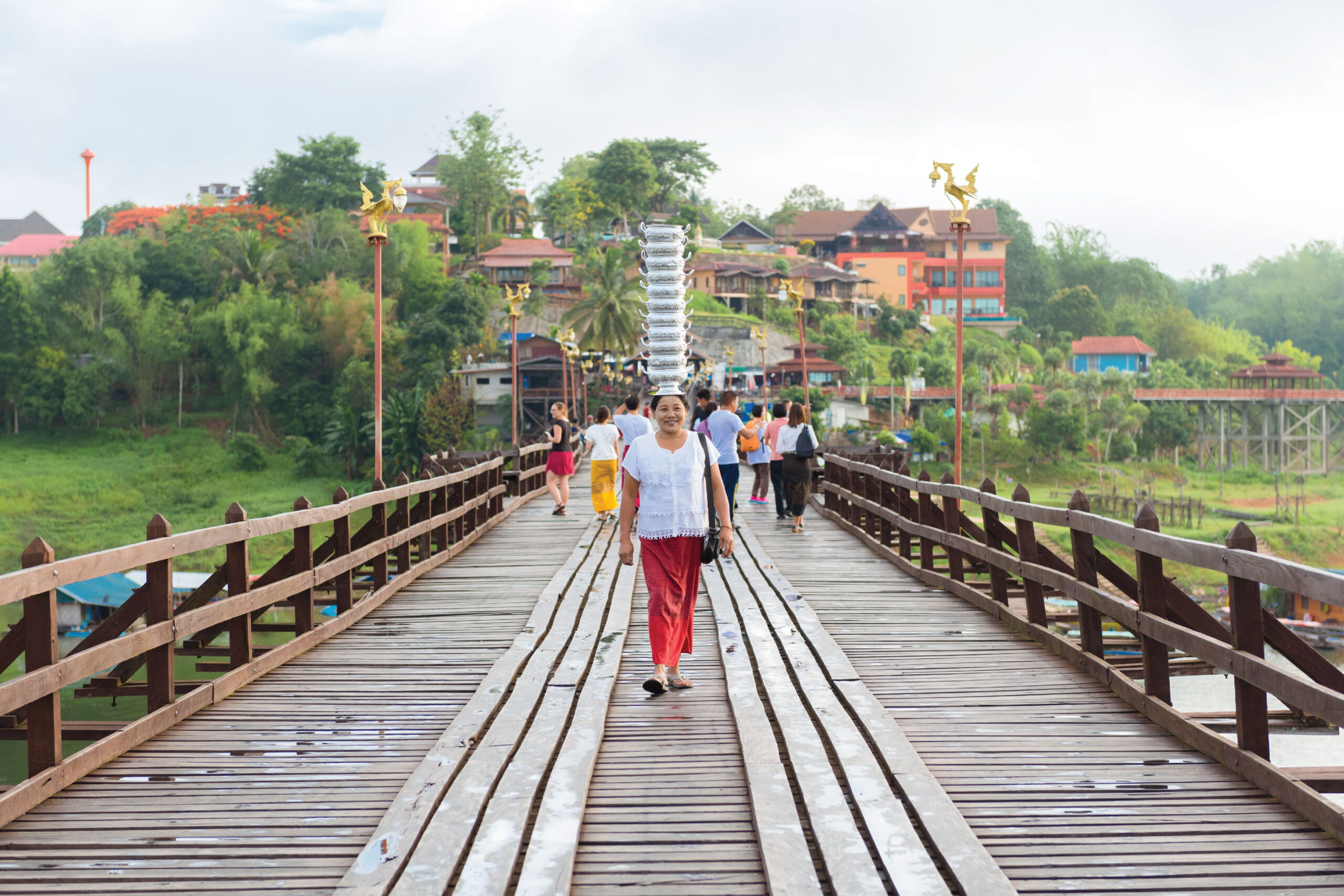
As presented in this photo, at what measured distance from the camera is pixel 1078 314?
314 feet

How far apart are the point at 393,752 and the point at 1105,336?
94.3m

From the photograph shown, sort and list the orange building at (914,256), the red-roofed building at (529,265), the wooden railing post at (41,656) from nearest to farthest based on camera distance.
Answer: the wooden railing post at (41,656) < the red-roofed building at (529,265) < the orange building at (914,256)

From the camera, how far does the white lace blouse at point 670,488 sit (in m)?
5.99

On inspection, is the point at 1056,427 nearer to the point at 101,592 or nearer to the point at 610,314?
the point at 610,314

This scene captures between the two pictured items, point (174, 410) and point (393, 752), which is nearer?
point (393, 752)

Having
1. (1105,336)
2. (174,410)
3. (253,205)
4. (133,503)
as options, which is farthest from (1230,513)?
(253,205)

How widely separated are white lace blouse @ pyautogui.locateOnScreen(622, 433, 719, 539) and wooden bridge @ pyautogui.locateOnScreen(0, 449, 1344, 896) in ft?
2.75

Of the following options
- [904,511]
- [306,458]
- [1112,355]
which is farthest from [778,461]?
[1112,355]

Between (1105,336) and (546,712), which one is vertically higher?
(1105,336)

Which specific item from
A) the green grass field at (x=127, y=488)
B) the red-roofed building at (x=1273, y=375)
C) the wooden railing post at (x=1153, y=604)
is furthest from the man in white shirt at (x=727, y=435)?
the red-roofed building at (x=1273, y=375)

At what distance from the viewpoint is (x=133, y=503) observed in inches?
2119

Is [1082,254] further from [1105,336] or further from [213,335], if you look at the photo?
[213,335]

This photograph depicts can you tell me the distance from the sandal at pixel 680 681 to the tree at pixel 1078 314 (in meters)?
95.4

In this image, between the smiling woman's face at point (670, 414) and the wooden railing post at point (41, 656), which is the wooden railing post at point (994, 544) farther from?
the wooden railing post at point (41, 656)
